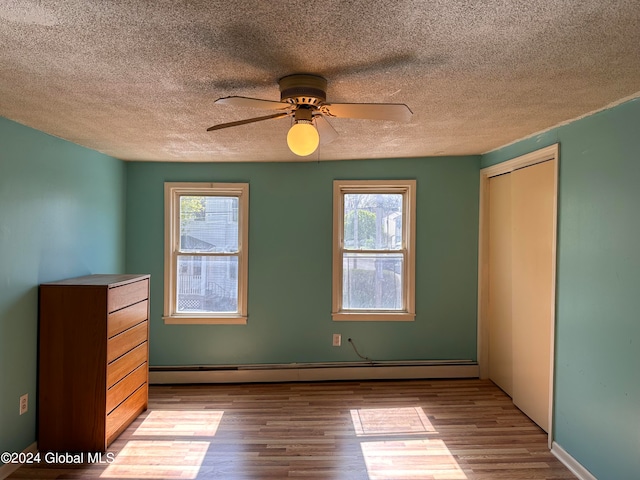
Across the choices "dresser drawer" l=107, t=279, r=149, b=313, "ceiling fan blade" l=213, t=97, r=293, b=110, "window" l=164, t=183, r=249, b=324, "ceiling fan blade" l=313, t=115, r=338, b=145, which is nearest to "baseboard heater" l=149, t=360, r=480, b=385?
"window" l=164, t=183, r=249, b=324

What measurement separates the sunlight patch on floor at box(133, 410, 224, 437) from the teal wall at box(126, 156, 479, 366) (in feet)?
2.49

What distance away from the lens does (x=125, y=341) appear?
299cm

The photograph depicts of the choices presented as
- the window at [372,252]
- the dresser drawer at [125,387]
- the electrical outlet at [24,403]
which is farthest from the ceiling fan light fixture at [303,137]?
the electrical outlet at [24,403]

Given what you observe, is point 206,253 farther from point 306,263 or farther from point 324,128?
point 324,128

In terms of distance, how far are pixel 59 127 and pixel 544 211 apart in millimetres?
3584

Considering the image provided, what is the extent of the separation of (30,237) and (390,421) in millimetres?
3024

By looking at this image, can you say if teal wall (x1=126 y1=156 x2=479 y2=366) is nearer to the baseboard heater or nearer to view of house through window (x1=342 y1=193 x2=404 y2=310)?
the baseboard heater

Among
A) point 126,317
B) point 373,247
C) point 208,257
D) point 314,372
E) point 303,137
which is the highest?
point 303,137

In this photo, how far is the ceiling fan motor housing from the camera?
5.58ft

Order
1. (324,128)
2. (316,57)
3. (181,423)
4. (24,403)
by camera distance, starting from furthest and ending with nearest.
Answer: (181,423) → (24,403) → (324,128) → (316,57)

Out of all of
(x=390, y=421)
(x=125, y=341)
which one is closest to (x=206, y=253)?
(x=125, y=341)

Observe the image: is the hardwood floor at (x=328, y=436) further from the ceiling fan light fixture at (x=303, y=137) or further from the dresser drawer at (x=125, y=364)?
the ceiling fan light fixture at (x=303, y=137)

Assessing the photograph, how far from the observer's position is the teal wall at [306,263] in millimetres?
4055

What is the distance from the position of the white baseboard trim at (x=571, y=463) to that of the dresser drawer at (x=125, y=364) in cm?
317
